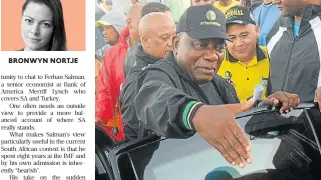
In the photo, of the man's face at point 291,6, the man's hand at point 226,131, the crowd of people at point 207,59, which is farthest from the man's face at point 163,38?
the man's face at point 291,6

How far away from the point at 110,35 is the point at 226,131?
937 mm

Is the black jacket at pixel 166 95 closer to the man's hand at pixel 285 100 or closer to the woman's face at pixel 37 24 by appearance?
the man's hand at pixel 285 100

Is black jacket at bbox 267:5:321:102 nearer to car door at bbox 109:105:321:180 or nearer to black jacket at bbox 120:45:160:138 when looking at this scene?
car door at bbox 109:105:321:180

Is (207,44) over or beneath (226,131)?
over

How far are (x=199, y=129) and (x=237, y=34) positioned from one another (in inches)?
25.6

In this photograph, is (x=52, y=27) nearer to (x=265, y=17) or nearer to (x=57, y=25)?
(x=57, y=25)

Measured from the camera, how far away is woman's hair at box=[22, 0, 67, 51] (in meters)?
4.45

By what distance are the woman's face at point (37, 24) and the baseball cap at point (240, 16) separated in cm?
112

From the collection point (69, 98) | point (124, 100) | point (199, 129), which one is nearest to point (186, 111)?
point (199, 129)

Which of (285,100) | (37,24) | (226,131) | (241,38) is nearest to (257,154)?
(226,131)

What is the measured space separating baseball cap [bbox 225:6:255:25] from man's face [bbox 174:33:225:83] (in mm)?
143

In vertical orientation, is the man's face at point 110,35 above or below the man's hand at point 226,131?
above

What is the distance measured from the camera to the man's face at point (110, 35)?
4.41 meters

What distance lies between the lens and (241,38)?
4445mm
